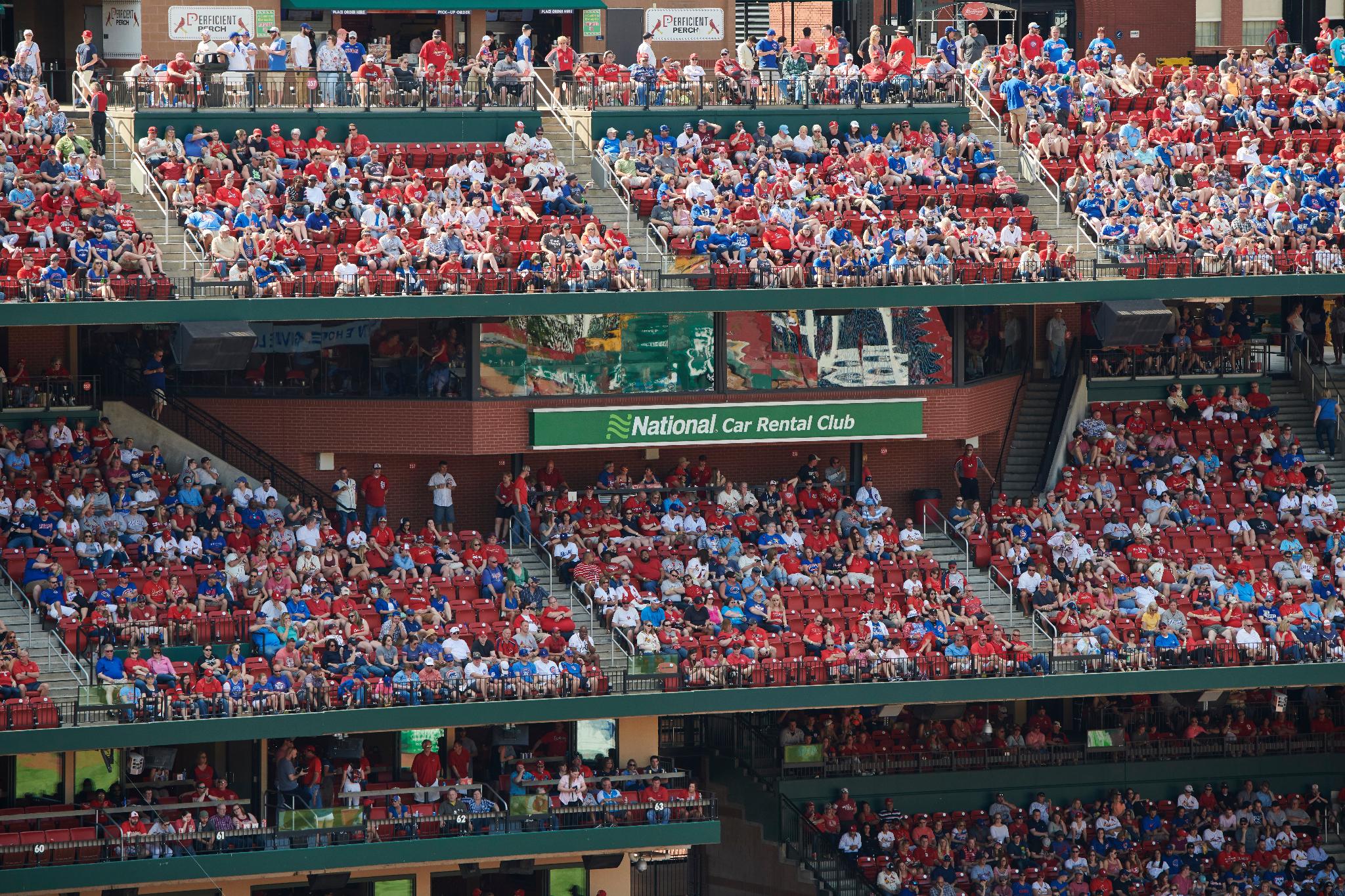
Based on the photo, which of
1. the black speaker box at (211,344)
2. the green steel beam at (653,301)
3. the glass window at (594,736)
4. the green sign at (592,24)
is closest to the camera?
the green steel beam at (653,301)

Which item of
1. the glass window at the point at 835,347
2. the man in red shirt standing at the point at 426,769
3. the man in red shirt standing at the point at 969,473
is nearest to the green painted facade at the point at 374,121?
the glass window at the point at 835,347

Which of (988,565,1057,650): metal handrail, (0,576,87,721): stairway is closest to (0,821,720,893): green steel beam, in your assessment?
(0,576,87,721): stairway

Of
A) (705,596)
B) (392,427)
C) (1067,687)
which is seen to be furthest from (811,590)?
(392,427)

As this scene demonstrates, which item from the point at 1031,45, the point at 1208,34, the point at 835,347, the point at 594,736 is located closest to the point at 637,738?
the point at 594,736

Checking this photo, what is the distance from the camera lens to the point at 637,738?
34.3 metres

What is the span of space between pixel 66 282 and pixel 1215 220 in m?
17.3

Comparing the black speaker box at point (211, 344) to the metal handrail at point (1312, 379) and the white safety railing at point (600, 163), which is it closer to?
the white safety railing at point (600, 163)

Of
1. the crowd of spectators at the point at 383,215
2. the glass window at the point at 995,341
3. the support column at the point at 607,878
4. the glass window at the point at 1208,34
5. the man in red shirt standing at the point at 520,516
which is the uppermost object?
the glass window at the point at 1208,34

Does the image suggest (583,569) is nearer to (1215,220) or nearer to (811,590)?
(811,590)

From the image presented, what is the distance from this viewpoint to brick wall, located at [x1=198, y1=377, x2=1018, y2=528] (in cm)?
3606

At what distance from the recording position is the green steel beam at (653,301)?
32.8 meters

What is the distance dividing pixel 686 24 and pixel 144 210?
11983mm

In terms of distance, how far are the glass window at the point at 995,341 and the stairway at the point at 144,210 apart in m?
11.8

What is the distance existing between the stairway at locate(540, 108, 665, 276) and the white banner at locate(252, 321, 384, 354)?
13.2ft
